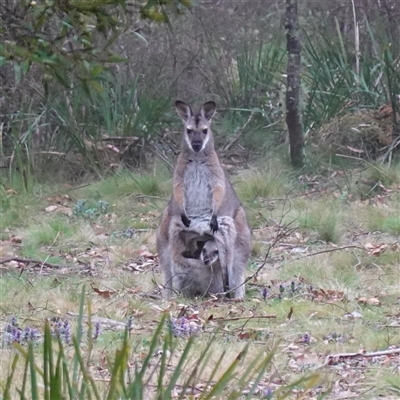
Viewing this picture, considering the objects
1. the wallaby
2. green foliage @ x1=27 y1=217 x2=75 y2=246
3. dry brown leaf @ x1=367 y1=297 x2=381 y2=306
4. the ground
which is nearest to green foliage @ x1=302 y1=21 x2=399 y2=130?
the ground

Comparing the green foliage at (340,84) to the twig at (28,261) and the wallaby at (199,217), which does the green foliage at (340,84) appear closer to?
the wallaby at (199,217)

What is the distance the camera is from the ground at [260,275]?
15.5 ft

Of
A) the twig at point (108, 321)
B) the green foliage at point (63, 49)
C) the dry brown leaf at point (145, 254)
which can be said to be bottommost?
the dry brown leaf at point (145, 254)

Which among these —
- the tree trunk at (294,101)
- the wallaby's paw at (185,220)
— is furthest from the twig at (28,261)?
the tree trunk at (294,101)

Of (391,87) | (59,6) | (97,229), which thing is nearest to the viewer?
(59,6)

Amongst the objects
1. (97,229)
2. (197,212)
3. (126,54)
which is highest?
(126,54)

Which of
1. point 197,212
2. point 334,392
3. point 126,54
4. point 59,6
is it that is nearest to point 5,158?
point 126,54

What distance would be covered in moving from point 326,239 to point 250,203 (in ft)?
5.10

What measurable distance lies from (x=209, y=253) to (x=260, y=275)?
2.00 ft

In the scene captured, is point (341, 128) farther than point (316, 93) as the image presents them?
No

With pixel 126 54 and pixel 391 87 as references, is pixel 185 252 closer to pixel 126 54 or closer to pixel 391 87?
pixel 391 87

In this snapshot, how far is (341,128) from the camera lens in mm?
10992

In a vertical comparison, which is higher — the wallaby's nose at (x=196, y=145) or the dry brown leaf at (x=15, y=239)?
the wallaby's nose at (x=196, y=145)

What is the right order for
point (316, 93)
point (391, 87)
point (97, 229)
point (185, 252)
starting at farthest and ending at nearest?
point (316, 93), point (391, 87), point (97, 229), point (185, 252)
